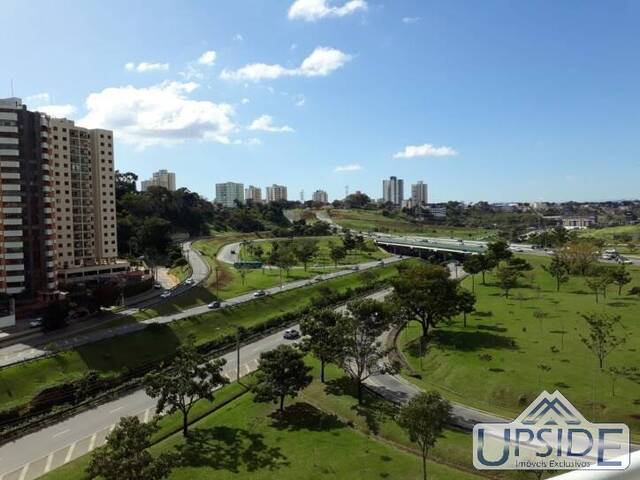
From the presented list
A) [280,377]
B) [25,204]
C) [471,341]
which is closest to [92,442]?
[280,377]

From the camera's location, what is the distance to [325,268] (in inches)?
3580

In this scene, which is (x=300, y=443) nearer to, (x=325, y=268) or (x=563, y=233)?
(x=325, y=268)

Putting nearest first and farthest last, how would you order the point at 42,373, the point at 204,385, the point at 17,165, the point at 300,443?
the point at 300,443 < the point at 204,385 < the point at 42,373 < the point at 17,165

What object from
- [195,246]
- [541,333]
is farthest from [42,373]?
[195,246]

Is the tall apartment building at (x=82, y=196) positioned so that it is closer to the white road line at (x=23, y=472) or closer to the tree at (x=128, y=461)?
the white road line at (x=23, y=472)

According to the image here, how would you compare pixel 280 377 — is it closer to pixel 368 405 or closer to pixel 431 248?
pixel 368 405

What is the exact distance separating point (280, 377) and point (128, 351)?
1954cm

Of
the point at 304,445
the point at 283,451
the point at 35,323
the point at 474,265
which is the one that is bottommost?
the point at 283,451

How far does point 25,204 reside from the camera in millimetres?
53625

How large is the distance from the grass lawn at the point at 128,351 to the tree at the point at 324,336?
16.5 metres

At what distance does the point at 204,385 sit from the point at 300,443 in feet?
23.7

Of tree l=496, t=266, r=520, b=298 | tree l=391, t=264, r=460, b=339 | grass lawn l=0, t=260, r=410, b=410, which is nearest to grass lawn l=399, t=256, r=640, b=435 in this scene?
tree l=391, t=264, r=460, b=339

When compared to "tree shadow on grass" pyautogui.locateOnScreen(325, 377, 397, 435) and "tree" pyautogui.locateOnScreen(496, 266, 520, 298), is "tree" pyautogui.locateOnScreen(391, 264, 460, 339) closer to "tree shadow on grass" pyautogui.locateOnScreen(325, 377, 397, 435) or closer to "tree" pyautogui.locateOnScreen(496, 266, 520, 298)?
"tree shadow on grass" pyautogui.locateOnScreen(325, 377, 397, 435)

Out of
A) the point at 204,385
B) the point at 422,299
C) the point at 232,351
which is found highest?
the point at 422,299
